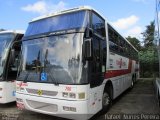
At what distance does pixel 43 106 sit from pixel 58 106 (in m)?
0.59

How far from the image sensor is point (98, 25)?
7262 millimetres

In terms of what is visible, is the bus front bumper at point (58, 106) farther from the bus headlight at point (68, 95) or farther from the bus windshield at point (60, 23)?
the bus windshield at point (60, 23)

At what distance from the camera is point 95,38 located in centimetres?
677

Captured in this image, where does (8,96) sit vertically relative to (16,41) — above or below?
below

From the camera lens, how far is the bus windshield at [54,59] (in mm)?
5945

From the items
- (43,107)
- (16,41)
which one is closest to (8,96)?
(16,41)

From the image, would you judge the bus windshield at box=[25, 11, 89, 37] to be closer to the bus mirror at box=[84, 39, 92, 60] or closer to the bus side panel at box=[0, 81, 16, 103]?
the bus mirror at box=[84, 39, 92, 60]

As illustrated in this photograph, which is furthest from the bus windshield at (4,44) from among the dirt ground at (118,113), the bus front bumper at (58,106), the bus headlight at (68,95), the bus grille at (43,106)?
the bus headlight at (68,95)

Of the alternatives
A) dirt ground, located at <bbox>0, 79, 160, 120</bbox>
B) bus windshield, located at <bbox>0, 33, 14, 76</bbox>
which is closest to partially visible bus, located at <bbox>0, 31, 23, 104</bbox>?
bus windshield, located at <bbox>0, 33, 14, 76</bbox>

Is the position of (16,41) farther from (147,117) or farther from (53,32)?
(147,117)

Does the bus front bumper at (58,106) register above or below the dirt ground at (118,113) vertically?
above

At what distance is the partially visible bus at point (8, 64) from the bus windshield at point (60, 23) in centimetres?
159

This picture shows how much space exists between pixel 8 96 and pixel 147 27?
47.7m

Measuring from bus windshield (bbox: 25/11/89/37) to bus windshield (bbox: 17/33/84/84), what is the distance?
1.01ft
